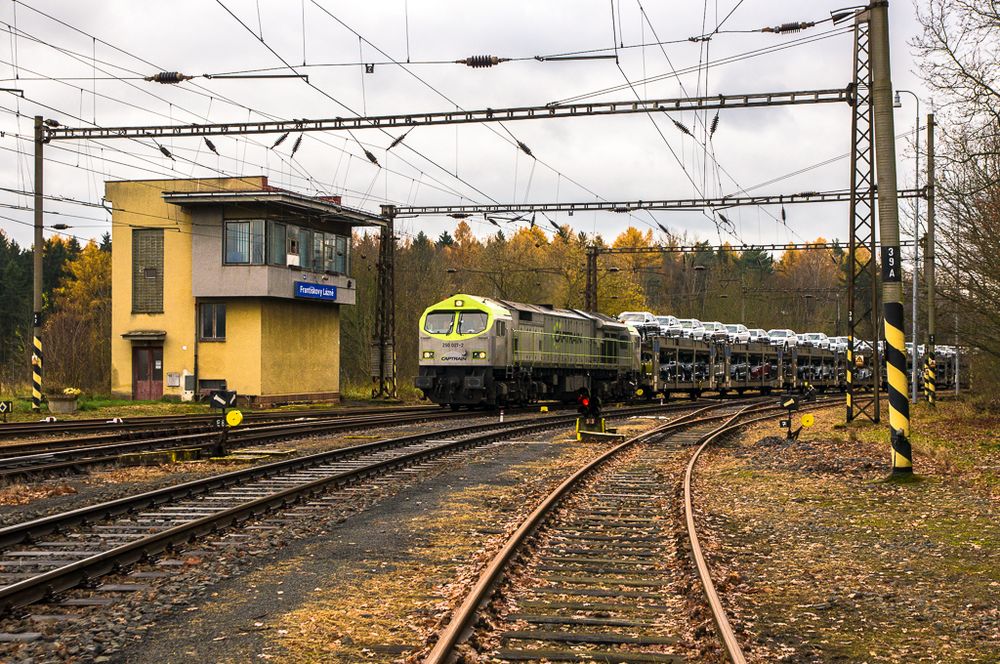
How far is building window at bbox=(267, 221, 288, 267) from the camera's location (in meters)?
41.6

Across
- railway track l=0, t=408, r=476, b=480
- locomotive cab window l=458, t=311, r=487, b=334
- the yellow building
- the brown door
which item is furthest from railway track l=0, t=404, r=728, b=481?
the brown door

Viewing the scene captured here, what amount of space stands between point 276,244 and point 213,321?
413 cm

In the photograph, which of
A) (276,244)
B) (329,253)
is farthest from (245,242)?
(329,253)

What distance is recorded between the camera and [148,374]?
42.6 meters

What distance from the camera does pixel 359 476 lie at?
16.0 meters

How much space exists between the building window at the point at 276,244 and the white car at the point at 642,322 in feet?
52.8

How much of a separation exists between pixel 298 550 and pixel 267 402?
1259 inches

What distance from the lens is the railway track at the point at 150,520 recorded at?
28.1 ft

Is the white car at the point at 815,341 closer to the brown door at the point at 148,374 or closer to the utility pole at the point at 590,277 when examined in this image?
the utility pole at the point at 590,277

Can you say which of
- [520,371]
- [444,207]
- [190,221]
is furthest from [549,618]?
[190,221]

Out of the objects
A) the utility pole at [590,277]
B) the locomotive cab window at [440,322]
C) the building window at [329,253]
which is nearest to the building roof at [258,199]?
the building window at [329,253]

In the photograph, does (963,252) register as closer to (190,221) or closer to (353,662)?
(353,662)

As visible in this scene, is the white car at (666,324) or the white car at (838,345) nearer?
the white car at (666,324)

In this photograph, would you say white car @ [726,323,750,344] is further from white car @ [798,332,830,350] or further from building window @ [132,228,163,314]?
building window @ [132,228,163,314]
